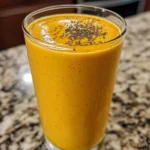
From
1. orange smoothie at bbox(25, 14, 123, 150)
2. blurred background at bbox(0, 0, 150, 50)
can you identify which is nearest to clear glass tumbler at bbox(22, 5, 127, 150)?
orange smoothie at bbox(25, 14, 123, 150)

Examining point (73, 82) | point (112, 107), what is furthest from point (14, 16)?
point (73, 82)

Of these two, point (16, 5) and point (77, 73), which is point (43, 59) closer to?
point (77, 73)

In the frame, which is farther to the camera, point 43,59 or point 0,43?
point 0,43

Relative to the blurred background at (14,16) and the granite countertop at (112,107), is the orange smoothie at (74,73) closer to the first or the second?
the granite countertop at (112,107)

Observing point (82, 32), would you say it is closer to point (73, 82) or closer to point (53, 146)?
point (73, 82)

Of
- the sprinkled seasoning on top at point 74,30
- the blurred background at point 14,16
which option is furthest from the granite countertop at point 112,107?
the blurred background at point 14,16

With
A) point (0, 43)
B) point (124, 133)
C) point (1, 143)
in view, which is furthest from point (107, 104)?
point (0, 43)
